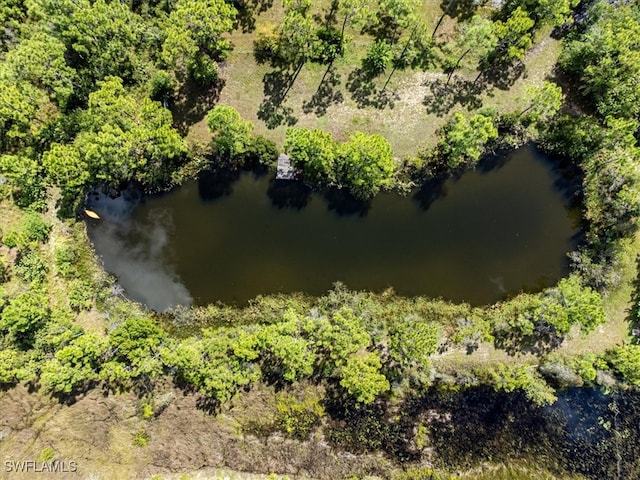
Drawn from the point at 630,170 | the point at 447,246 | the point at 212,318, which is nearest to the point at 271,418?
the point at 212,318

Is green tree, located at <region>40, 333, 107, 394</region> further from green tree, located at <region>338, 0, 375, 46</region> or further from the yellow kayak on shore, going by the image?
green tree, located at <region>338, 0, 375, 46</region>

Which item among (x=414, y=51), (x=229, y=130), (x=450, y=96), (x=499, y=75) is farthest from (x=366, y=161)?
(x=499, y=75)

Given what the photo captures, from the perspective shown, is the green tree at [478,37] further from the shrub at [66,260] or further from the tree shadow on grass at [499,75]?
the shrub at [66,260]

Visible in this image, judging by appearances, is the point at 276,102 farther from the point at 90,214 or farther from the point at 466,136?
the point at 90,214

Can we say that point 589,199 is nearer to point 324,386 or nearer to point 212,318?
point 324,386

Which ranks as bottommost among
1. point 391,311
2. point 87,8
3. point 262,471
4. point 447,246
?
point 262,471

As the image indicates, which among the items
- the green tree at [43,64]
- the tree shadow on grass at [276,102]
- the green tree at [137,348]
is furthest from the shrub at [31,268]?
the tree shadow on grass at [276,102]
